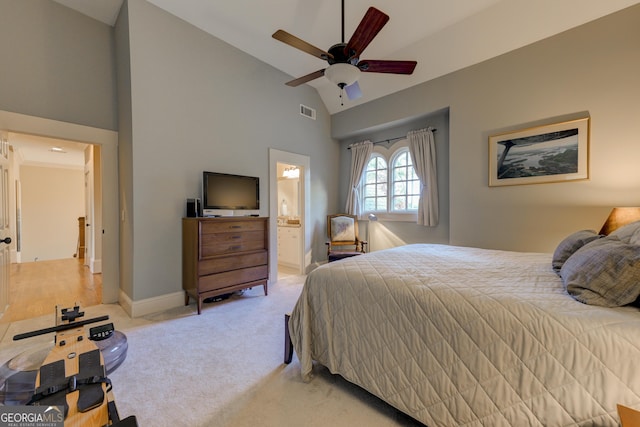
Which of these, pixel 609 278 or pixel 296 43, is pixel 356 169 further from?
pixel 609 278

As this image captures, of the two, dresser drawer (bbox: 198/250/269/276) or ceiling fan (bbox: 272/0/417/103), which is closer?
ceiling fan (bbox: 272/0/417/103)

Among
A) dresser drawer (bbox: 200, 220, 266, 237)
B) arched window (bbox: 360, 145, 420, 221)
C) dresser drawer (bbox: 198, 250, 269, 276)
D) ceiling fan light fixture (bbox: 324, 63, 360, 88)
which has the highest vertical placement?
ceiling fan light fixture (bbox: 324, 63, 360, 88)

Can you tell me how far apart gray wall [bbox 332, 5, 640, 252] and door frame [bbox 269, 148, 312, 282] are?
209cm

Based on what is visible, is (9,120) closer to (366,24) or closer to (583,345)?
(366,24)

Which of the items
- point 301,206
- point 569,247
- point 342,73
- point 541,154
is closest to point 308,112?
point 301,206

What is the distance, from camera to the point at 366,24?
2.07 meters

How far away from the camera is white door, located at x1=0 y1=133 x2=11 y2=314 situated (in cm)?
273

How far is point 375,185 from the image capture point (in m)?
4.98

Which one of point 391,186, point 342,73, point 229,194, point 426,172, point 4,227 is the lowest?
point 4,227

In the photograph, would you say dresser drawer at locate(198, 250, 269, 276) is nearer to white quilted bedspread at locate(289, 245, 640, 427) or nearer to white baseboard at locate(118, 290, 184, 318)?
white baseboard at locate(118, 290, 184, 318)

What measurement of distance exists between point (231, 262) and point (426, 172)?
3200 millimetres

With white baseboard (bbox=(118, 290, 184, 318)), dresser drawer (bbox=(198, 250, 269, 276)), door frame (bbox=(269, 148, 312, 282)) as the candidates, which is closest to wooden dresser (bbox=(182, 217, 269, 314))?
dresser drawer (bbox=(198, 250, 269, 276))

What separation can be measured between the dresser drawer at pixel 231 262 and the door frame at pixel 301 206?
0.58 meters

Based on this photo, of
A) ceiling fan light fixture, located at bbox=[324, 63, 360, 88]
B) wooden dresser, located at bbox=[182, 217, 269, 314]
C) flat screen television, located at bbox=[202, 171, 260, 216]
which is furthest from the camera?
flat screen television, located at bbox=[202, 171, 260, 216]
